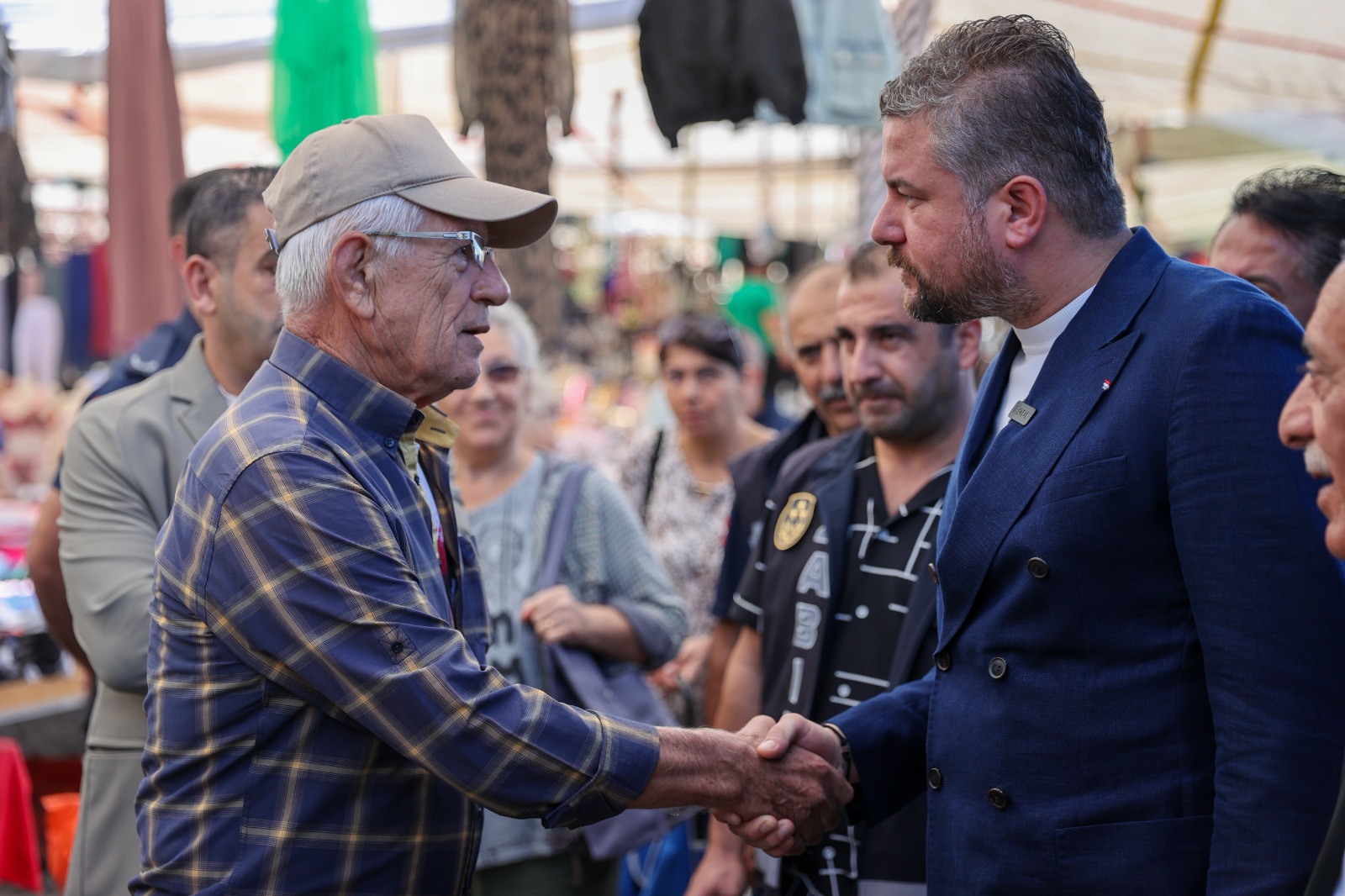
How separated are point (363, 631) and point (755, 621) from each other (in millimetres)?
1505

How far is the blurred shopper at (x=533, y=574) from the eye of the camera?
331 cm

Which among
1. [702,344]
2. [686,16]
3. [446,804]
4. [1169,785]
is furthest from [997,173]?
[686,16]

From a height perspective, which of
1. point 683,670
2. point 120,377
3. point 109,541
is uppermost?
point 120,377

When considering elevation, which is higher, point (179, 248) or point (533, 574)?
point (179, 248)

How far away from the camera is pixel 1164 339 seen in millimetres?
1774

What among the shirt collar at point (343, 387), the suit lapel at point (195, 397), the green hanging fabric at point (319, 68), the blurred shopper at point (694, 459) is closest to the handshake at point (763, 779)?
the shirt collar at point (343, 387)

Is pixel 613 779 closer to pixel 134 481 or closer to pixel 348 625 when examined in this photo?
pixel 348 625

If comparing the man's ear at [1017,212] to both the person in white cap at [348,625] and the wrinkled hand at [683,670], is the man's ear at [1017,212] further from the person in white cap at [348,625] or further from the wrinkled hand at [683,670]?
the wrinkled hand at [683,670]

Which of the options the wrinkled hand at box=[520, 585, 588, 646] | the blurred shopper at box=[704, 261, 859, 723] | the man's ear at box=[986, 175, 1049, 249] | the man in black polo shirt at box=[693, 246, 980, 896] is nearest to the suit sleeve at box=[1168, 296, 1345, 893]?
the man's ear at box=[986, 175, 1049, 249]

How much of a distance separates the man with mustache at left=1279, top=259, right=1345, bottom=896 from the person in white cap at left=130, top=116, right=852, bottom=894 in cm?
102

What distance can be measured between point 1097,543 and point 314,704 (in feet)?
4.05

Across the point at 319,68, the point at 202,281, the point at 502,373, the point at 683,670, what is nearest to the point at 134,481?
the point at 202,281

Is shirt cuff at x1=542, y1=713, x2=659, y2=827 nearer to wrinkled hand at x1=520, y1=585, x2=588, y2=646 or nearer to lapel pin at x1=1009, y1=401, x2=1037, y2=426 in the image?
lapel pin at x1=1009, y1=401, x2=1037, y2=426

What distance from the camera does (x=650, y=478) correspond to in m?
5.07
